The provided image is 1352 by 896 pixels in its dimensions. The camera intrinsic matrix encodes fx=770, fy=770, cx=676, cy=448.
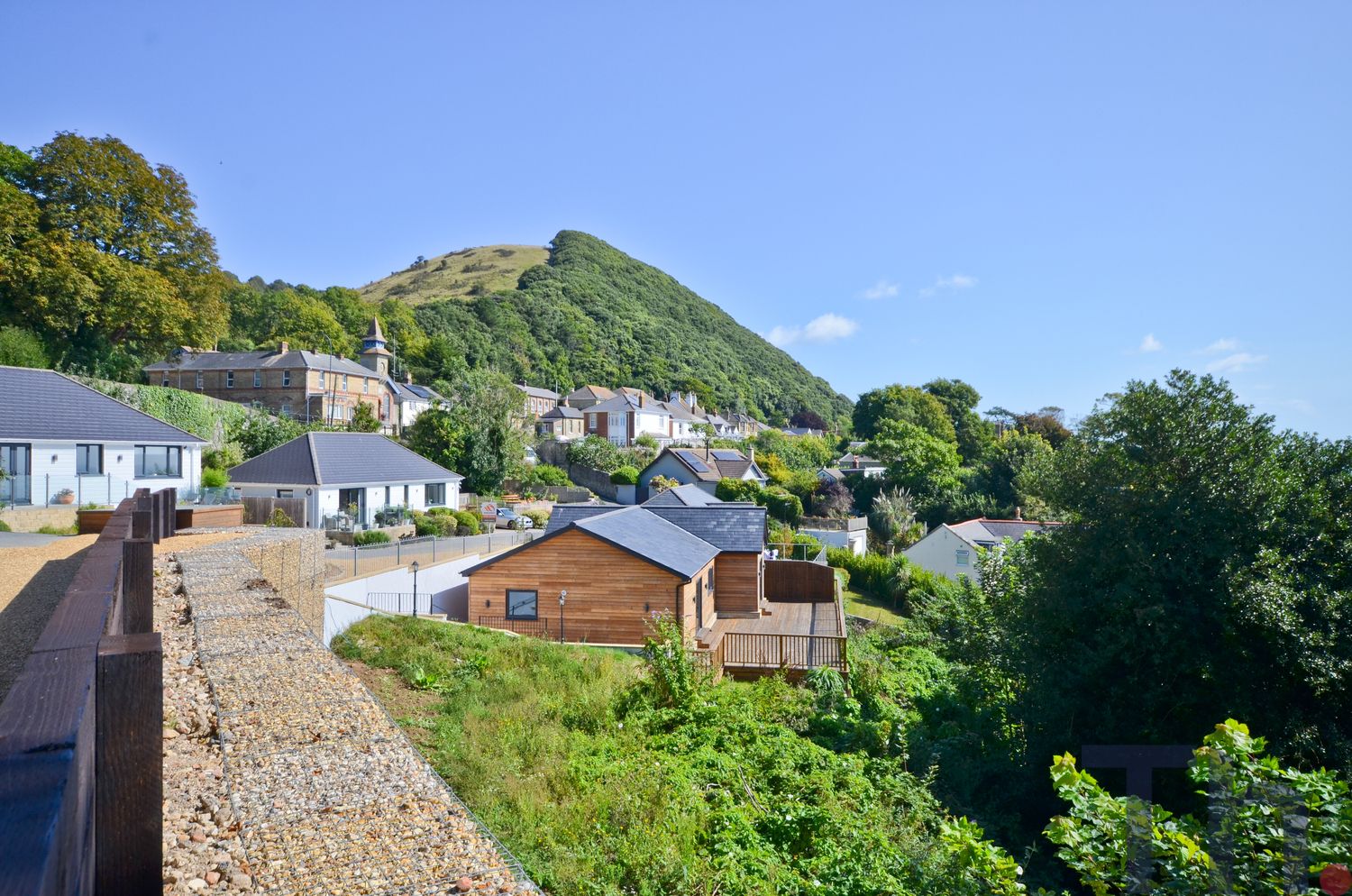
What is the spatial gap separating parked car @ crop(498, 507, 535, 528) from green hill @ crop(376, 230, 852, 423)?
→ 44.9 meters

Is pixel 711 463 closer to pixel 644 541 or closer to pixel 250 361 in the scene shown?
pixel 250 361

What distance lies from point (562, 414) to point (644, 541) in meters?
55.5

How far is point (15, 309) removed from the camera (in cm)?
3416

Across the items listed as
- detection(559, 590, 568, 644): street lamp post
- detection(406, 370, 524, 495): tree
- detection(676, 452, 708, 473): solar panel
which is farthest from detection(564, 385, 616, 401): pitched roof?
detection(559, 590, 568, 644): street lamp post

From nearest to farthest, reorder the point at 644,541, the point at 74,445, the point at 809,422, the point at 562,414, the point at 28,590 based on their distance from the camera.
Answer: the point at 28,590 → the point at 644,541 → the point at 74,445 → the point at 562,414 → the point at 809,422

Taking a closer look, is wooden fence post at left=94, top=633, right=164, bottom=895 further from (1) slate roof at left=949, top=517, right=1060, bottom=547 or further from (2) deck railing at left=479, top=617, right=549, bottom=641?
(1) slate roof at left=949, top=517, right=1060, bottom=547

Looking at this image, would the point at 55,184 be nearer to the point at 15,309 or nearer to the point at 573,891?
the point at 15,309

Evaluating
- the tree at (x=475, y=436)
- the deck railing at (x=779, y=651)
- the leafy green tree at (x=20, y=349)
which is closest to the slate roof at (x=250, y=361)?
the tree at (x=475, y=436)

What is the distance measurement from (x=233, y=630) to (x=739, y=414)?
11128 centimetres

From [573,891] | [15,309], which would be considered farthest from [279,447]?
[573,891]

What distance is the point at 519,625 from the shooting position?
76.5ft

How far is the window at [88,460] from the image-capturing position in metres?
26.3

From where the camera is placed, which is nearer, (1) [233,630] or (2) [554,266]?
(1) [233,630]

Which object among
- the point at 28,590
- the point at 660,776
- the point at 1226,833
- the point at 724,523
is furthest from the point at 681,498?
the point at 1226,833
